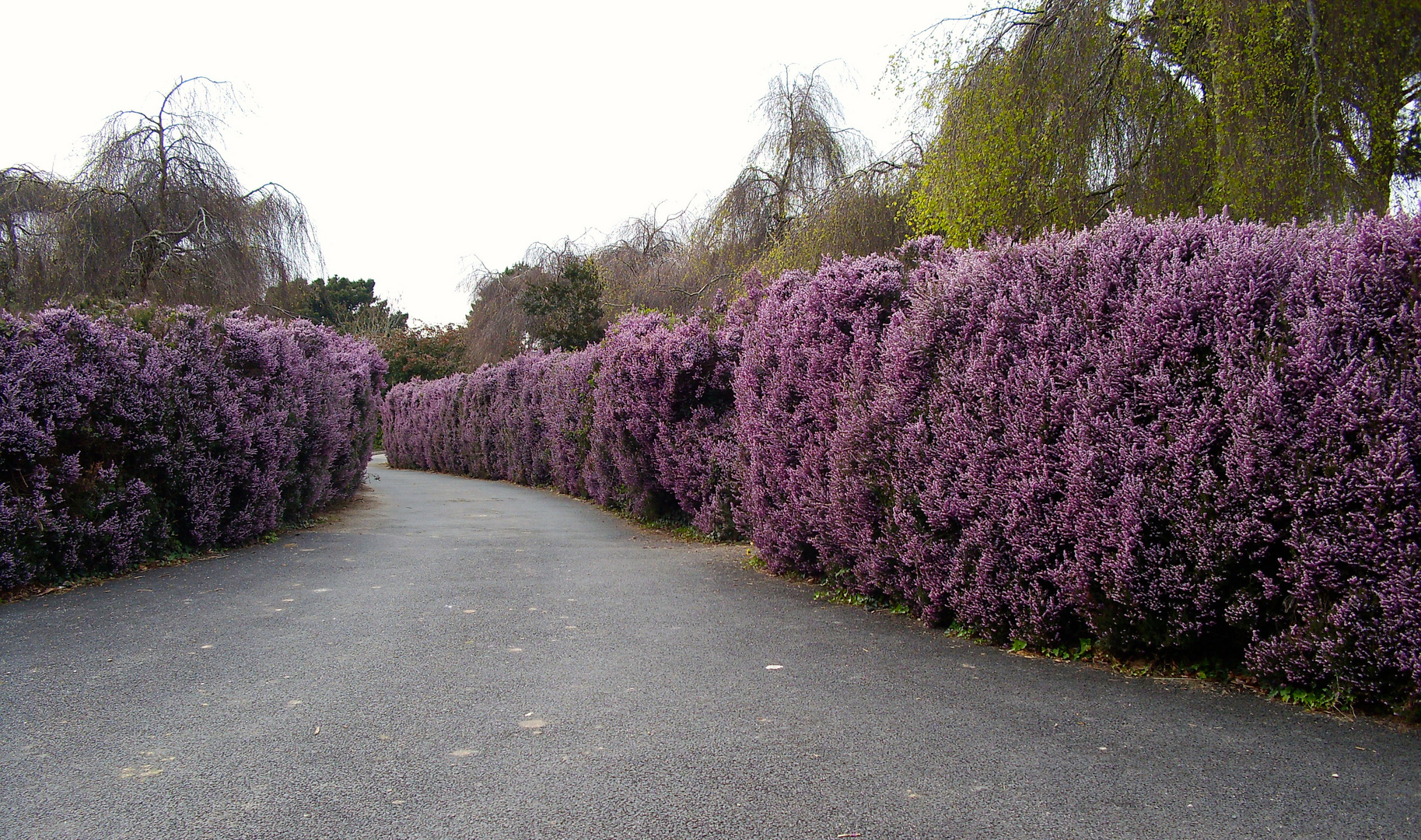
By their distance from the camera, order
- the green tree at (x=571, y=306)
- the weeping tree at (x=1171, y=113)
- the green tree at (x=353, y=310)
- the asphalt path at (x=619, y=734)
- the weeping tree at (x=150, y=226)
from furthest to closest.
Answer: the green tree at (x=353, y=310)
the green tree at (x=571, y=306)
the weeping tree at (x=150, y=226)
the weeping tree at (x=1171, y=113)
the asphalt path at (x=619, y=734)

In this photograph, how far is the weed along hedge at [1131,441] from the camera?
363cm

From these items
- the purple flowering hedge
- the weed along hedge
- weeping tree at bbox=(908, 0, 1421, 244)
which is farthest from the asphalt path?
weeping tree at bbox=(908, 0, 1421, 244)

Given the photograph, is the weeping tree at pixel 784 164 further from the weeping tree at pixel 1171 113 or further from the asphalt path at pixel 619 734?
the asphalt path at pixel 619 734

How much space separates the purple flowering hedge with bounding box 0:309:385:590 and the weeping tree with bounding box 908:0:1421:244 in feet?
26.5

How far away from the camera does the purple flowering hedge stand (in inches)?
261

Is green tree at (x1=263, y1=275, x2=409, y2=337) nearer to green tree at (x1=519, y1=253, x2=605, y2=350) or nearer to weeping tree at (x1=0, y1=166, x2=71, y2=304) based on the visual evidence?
green tree at (x1=519, y1=253, x2=605, y2=350)

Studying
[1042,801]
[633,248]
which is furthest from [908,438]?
[633,248]

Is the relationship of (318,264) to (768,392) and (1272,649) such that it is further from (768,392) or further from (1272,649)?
(1272,649)

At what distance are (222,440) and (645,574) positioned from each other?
4479 mm

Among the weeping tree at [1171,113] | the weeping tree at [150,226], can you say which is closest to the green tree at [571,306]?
the weeping tree at [150,226]

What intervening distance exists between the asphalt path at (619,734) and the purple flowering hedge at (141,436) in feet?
2.65

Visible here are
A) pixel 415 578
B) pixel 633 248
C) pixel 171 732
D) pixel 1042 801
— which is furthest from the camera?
pixel 633 248

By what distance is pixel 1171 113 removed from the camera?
31.1ft

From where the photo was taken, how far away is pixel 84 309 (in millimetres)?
7820
